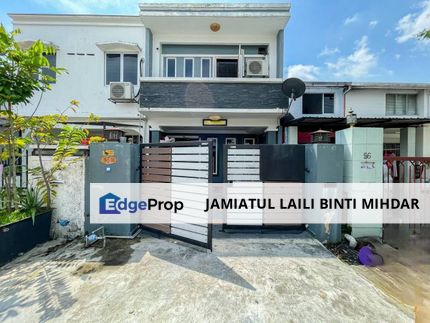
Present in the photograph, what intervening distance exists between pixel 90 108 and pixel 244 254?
8.30 metres

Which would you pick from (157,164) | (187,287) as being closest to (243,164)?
(157,164)

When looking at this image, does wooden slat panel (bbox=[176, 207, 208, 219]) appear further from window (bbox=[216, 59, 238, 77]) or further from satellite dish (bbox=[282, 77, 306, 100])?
window (bbox=[216, 59, 238, 77])

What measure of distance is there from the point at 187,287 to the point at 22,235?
3412 mm

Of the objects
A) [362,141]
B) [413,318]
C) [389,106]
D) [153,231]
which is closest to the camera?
[413,318]

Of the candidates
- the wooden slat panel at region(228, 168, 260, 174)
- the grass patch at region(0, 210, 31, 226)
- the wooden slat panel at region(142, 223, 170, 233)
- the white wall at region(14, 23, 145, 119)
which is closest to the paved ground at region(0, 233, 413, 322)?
the wooden slat panel at region(142, 223, 170, 233)

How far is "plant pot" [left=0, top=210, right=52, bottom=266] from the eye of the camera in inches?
145

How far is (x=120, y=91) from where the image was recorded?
7891 millimetres

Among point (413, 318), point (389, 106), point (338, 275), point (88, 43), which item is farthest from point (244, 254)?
point (389, 106)

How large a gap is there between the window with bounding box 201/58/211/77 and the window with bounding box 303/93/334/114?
187 inches

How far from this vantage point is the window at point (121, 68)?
8.83 m

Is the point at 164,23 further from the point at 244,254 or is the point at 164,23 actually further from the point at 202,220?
the point at 244,254

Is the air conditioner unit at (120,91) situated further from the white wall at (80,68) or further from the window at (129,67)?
the window at (129,67)

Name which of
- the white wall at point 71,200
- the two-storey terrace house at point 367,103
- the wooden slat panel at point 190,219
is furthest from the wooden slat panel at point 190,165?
the two-storey terrace house at point 367,103

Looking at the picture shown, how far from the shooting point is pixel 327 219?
15.1ft
